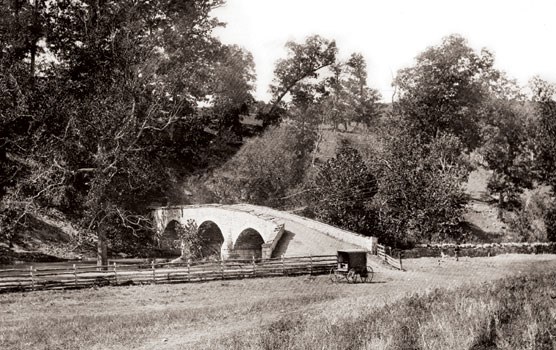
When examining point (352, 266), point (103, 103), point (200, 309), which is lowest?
point (200, 309)

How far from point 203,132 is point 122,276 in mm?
37268

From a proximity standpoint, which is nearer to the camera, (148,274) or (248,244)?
(148,274)

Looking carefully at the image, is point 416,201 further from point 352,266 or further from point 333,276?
point 352,266

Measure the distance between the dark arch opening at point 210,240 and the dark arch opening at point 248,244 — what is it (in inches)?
97.1

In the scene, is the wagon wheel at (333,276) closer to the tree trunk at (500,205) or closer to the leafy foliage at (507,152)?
the tree trunk at (500,205)

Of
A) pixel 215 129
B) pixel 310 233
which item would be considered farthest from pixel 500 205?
pixel 215 129

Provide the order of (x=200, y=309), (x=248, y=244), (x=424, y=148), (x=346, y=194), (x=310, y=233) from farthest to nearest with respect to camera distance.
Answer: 1. (x=424, y=148)
2. (x=346, y=194)
3. (x=248, y=244)
4. (x=310, y=233)
5. (x=200, y=309)

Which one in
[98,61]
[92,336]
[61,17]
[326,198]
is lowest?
[92,336]

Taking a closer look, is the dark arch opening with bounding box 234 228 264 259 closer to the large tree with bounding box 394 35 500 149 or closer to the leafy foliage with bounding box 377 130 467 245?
the leafy foliage with bounding box 377 130 467 245

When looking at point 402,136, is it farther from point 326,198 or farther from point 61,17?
point 61,17

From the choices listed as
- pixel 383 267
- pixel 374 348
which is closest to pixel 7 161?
pixel 383 267

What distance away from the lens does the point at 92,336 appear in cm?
1702

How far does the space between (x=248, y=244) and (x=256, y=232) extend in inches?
54.6

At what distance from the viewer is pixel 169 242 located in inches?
1986
